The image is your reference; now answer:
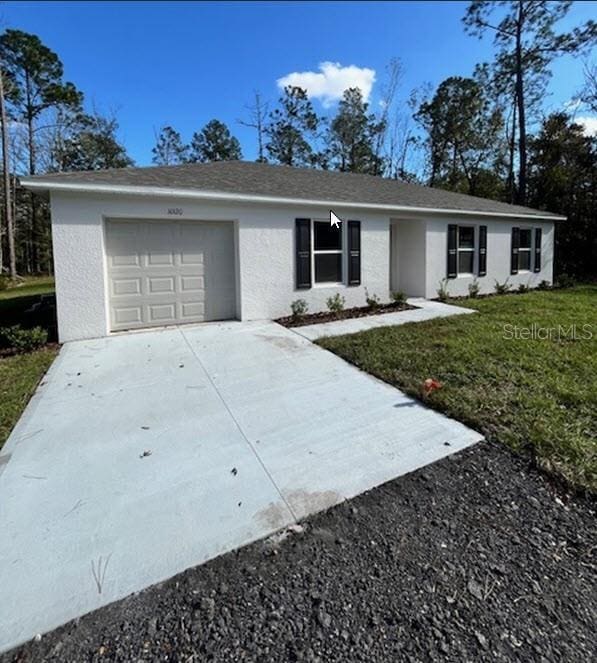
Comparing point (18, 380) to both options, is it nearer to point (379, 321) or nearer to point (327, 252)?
point (379, 321)

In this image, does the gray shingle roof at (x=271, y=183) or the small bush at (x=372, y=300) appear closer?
the gray shingle roof at (x=271, y=183)

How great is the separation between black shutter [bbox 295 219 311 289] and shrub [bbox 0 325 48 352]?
4932 mm

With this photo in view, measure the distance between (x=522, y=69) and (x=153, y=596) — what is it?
25435mm

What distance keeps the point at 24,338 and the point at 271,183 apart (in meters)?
5.93

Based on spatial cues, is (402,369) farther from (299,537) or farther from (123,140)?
(123,140)

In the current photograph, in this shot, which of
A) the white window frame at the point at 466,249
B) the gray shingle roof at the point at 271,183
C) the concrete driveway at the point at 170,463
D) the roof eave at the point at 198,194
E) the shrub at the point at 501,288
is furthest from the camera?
the shrub at the point at 501,288

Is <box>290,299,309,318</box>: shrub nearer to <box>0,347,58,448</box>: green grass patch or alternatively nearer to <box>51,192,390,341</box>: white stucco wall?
<box>51,192,390,341</box>: white stucco wall

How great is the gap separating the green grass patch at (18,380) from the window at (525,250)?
13.6 m

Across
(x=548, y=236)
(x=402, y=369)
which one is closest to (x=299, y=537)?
(x=402, y=369)

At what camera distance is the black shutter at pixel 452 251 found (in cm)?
A: 1061

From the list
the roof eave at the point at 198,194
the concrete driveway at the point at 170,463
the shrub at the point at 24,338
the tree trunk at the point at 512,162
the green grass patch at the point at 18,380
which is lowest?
the concrete driveway at the point at 170,463

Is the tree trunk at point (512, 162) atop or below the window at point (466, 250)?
atop

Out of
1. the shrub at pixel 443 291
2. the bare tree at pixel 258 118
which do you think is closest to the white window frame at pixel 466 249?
the shrub at pixel 443 291

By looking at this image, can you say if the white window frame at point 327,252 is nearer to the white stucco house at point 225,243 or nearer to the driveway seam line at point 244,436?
the white stucco house at point 225,243
